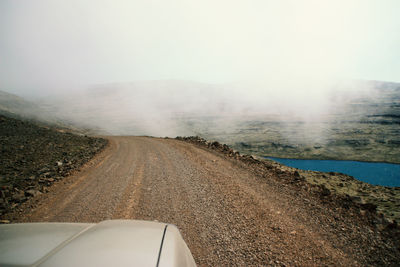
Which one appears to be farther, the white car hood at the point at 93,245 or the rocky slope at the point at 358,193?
the rocky slope at the point at 358,193

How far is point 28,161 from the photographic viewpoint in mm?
10984

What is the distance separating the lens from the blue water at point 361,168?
3778cm

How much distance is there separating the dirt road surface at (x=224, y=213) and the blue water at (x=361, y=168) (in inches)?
1623

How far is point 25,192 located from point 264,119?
317 ft

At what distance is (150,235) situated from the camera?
2.36 meters

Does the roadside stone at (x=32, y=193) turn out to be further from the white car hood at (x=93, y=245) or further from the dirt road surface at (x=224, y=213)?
the white car hood at (x=93, y=245)

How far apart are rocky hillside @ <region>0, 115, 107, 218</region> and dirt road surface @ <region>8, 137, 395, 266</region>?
2.43ft

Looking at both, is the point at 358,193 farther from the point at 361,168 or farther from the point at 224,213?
the point at 361,168

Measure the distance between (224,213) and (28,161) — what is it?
12.1m

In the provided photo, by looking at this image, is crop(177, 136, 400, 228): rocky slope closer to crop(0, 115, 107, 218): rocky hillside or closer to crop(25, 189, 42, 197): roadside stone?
crop(25, 189, 42, 197): roadside stone

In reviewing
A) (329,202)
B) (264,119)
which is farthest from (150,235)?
(264,119)

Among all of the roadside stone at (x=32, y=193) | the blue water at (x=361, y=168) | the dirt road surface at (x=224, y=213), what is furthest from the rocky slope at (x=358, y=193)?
the blue water at (x=361, y=168)

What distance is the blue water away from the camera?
124 feet

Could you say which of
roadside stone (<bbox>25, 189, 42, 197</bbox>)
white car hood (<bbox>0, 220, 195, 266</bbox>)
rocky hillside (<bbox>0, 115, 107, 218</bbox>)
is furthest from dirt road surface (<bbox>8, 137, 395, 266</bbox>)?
white car hood (<bbox>0, 220, 195, 266</bbox>)
